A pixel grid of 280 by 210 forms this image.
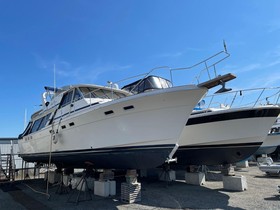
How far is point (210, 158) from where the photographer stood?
935 cm

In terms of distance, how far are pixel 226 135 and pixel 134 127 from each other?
182 inches

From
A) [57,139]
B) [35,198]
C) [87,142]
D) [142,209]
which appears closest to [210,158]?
[142,209]

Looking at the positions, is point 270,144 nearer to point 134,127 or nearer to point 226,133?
point 226,133

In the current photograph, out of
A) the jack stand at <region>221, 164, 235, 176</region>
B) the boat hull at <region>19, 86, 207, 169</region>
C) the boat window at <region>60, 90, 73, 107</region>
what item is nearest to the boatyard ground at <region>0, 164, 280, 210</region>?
the jack stand at <region>221, 164, 235, 176</region>

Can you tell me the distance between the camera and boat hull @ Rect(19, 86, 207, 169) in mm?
5781

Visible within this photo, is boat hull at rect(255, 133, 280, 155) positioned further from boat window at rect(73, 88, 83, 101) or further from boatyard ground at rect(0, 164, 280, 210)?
boat window at rect(73, 88, 83, 101)

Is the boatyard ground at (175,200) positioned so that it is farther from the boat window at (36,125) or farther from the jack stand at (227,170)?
the boat window at (36,125)

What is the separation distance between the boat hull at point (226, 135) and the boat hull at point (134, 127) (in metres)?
Answer: 3.62

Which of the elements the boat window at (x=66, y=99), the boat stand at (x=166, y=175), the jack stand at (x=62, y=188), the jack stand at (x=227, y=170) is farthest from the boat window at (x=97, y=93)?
the jack stand at (x=227, y=170)

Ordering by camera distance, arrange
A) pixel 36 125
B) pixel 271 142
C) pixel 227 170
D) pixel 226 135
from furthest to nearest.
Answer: pixel 271 142 < pixel 36 125 < pixel 226 135 < pixel 227 170

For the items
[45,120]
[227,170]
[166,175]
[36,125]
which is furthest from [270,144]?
[36,125]

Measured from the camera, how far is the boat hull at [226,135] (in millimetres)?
8531

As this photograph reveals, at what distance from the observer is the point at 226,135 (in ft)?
29.1

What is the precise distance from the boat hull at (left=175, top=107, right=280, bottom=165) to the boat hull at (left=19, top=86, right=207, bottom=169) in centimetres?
362
